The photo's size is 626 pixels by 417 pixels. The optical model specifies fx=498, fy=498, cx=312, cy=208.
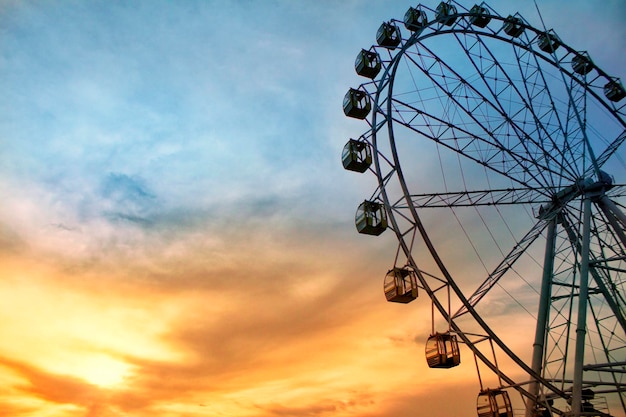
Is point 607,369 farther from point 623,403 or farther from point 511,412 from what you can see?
point 511,412

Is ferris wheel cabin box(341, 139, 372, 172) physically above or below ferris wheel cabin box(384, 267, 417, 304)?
above

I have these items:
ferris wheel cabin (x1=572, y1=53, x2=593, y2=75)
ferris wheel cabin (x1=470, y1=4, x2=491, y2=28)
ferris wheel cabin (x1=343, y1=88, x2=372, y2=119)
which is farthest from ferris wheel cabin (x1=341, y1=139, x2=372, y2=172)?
ferris wheel cabin (x1=572, y1=53, x2=593, y2=75)

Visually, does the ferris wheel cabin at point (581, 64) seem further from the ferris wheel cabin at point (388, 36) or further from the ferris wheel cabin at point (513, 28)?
the ferris wheel cabin at point (388, 36)

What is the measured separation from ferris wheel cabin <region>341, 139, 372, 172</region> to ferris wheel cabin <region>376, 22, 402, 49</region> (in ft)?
20.9

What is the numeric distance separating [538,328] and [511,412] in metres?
7.24

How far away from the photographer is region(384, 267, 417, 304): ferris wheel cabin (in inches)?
715

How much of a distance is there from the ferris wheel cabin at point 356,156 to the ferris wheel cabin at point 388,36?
20.9 feet

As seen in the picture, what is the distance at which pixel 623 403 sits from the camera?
22.7m

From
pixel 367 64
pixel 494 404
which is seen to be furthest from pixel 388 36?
pixel 494 404

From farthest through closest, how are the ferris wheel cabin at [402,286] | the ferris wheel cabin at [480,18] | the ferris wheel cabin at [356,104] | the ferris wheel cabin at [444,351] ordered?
the ferris wheel cabin at [480,18] → the ferris wheel cabin at [356,104] → the ferris wheel cabin at [402,286] → the ferris wheel cabin at [444,351]

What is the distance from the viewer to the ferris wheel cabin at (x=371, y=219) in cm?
1964

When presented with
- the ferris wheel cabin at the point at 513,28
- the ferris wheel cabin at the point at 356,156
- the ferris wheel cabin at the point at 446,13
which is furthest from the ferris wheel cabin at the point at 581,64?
the ferris wheel cabin at the point at 356,156

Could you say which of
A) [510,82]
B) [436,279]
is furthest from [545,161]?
[436,279]

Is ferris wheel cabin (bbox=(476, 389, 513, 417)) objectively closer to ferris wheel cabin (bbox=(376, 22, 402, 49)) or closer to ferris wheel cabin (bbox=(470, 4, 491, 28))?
ferris wheel cabin (bbox=(376, 22, 402, 49))
